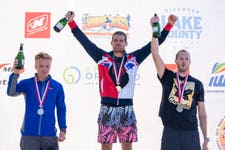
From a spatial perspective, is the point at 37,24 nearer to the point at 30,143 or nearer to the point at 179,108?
the point at 30,143

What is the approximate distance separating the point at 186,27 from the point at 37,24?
65.6 inches

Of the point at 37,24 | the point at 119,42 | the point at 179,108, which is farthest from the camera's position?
the point at 37,24

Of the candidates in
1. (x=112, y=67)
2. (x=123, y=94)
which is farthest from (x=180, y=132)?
(x=112, y=67)

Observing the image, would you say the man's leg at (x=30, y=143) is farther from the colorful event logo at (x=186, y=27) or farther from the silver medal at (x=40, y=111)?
the colorful event logo at (x=186, y=27)

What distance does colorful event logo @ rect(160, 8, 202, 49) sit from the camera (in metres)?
3.78

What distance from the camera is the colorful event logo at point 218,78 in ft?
12.4

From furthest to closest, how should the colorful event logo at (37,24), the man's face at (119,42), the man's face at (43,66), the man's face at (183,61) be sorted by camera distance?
1. the colorful event logo at (37,24)
2. the man's face at (119,42)
3. the man's face at (183,61)
4. the man's face at (43,66)

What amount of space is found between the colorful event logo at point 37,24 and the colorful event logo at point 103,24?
422 millimetres

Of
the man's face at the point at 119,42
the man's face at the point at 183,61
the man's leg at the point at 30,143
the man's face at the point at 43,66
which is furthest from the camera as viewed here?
the man's face at the point at 119,42

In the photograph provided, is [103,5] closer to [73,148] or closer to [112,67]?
[112,67]

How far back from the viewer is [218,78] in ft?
12.5

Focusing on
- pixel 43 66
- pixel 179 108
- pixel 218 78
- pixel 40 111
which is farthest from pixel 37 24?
pixel 218 78

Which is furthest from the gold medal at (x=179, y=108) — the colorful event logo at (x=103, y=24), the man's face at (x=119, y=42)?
the colorful event logo at (x=103, y=24)

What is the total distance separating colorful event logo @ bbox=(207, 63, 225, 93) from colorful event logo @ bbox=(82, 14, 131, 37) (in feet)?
3.59
